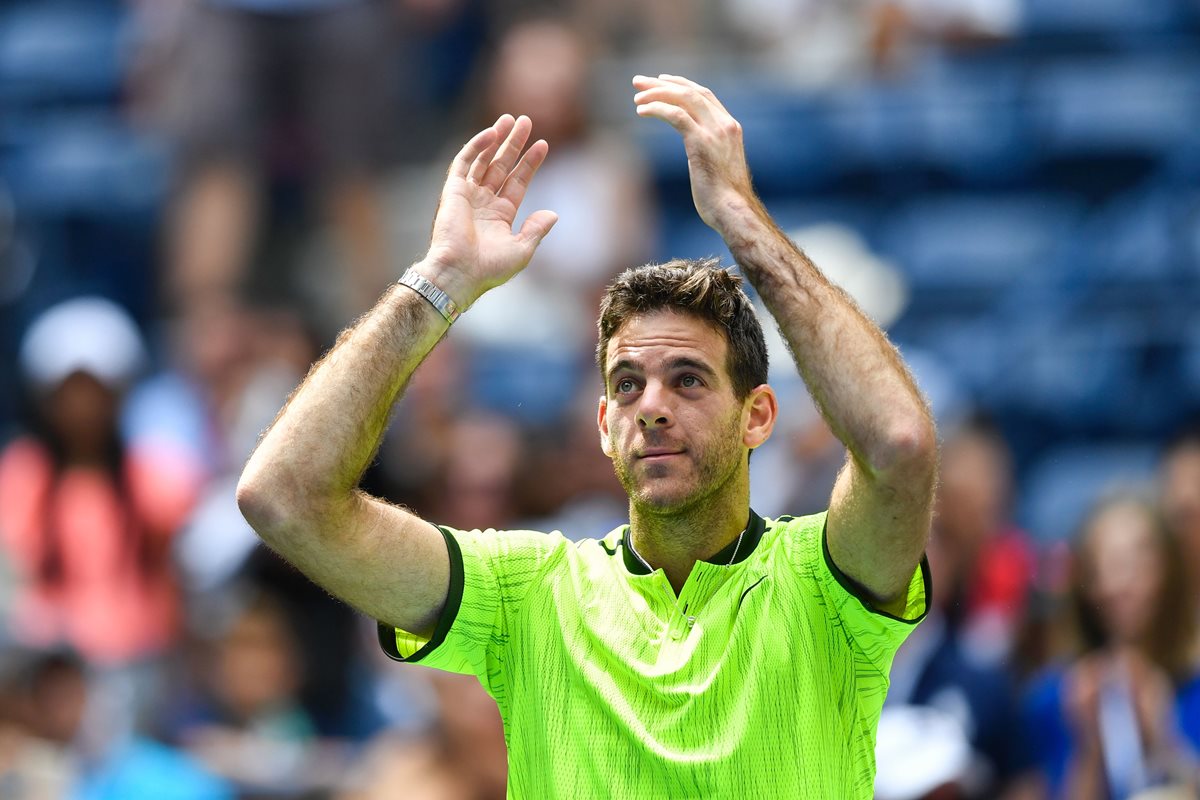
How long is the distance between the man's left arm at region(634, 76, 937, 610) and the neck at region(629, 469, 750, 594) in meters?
0.28

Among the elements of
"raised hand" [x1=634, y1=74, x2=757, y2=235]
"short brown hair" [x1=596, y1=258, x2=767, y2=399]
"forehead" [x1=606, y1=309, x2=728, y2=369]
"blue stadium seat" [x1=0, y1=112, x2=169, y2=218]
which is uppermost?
"blue stadium seat" [x1=0, y1=112, x2=169, y2=218]

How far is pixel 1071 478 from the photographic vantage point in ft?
28.8

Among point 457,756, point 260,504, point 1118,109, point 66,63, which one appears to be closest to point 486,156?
point 260,504

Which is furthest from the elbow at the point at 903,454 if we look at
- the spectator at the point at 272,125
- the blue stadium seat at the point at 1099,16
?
the blue stadium seat at the point at 1099,16

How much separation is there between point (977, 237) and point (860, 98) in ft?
3.19

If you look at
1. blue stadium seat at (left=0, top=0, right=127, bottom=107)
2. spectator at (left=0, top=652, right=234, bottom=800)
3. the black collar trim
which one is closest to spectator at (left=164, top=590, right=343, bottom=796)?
spectator at (left=0, top=652, right=234, bottom=800)

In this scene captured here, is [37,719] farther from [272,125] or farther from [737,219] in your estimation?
[737,219]

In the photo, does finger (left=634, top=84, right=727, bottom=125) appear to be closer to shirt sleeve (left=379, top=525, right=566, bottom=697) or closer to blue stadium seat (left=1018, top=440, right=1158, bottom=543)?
shirt sleeve (left=379, top=525, right=566, bottom=697)

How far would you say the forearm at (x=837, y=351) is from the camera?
137 inches

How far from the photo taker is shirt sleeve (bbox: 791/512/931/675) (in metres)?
3.61

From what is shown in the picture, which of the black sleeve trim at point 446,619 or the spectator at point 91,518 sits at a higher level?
the spectator at point 91,518

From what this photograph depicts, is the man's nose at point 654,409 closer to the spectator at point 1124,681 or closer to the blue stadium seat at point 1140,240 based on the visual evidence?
the spectator at point 1124,681

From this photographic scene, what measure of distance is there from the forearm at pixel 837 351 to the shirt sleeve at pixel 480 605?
0.75 metres

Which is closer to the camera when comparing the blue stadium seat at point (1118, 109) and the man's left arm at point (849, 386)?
the man's left arm at point (849, 386)
